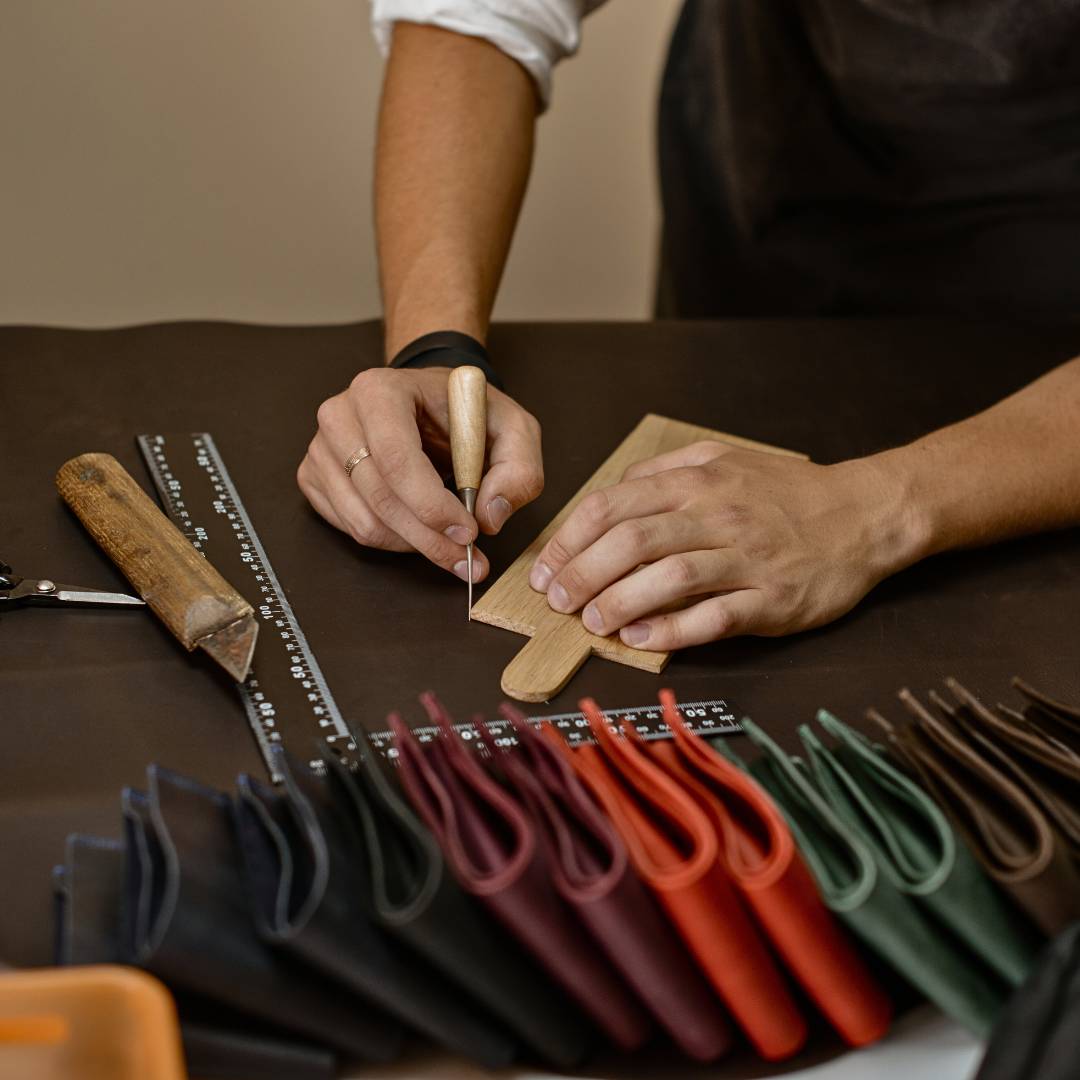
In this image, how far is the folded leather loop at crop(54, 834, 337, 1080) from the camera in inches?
→ 32.5

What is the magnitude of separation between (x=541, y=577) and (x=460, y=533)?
92 mm

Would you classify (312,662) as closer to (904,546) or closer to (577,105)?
(904,546)

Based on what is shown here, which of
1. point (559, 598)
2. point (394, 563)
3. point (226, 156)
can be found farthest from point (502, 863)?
point (226, 156)

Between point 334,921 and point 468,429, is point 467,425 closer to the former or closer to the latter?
point 468,429

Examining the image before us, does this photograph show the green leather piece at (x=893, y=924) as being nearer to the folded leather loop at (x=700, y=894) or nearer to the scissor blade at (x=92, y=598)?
the folded leather loop at (x=700, y=894)

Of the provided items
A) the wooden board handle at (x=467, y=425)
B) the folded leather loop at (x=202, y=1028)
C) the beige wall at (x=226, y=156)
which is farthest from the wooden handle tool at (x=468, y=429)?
the beige wall at (x=226, y=156)

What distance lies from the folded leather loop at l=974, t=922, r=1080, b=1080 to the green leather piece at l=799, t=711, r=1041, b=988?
6cm

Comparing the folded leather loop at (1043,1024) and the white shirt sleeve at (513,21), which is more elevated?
the white shirt sleeve at (513,21)

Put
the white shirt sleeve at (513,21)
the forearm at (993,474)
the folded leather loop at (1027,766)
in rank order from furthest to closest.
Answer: the white shirt sleeve at (513,21)
the forearm at (993,474)
the folded leather loop at (1027,766)

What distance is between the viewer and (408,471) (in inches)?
51.4

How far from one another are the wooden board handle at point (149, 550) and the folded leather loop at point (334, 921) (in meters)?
0.31

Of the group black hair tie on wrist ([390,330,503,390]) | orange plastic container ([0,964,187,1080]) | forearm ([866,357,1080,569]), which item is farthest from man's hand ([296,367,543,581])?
orange plastic container ([0,964,187,1080])

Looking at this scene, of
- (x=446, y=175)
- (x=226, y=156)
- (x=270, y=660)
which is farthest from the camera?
(x=226, y=156)

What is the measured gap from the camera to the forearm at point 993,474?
1.40 meters
